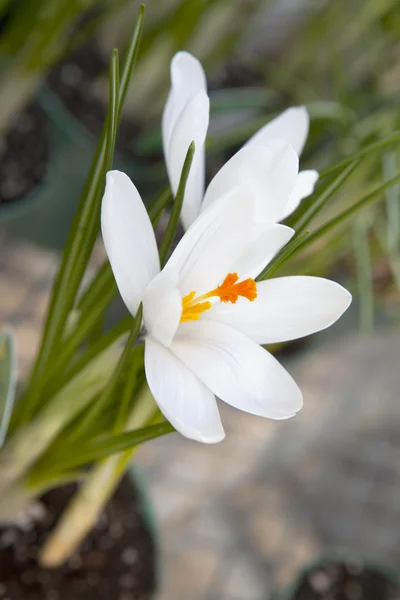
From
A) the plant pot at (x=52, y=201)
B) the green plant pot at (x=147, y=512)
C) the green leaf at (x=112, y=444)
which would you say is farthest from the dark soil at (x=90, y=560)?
the plant pot at (x=52, y=201)

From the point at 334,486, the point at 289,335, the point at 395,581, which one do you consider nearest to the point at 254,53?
the point at 334,486

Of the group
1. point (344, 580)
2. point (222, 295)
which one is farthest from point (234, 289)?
point (344, 580)

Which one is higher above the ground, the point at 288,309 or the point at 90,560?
the point at 288,309

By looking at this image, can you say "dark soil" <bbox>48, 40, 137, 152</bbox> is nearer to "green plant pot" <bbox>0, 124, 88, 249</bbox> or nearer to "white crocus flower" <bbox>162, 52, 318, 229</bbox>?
"green plant pot" <bbox>0, 124, 88, 249</bbox>

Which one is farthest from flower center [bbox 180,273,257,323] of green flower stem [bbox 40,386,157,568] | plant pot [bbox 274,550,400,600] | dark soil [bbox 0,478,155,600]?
plant pot [bbox 274,550,400,600]

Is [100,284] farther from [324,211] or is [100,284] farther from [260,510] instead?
[260,510]

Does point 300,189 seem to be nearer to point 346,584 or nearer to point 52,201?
point 52,201

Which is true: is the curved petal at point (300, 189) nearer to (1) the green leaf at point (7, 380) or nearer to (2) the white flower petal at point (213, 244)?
(2) the white flower petal at point (213, 244)
